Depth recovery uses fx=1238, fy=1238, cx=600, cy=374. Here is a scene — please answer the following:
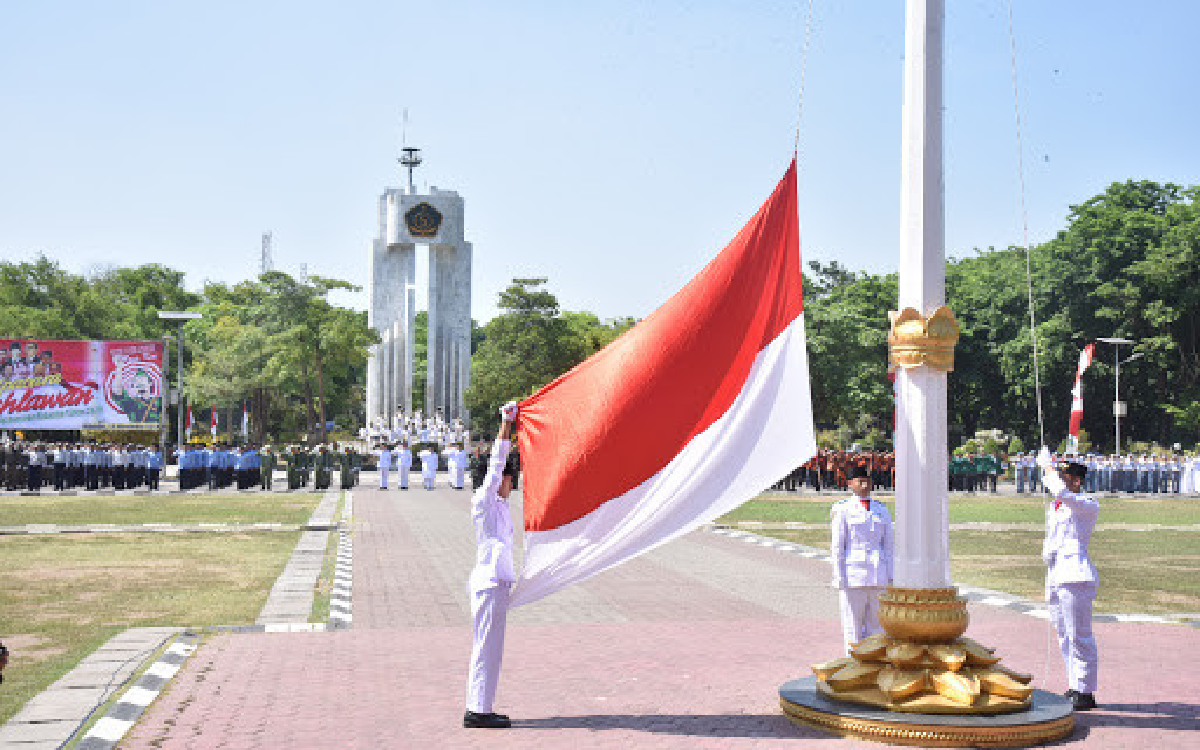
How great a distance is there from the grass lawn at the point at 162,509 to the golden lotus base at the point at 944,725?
815 inches

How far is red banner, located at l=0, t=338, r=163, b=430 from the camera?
156 ft

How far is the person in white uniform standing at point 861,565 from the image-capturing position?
977 cm

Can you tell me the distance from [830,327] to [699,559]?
52.4 m

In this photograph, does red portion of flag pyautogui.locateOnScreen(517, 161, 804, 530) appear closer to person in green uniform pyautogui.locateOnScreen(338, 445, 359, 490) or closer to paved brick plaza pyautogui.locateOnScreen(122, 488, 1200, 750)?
paved brick plaza pyautogui.locateOnScreen(122, 488, 1200, 750)

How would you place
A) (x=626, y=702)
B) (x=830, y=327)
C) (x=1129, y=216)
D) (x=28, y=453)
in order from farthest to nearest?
1. (x=830, y=327)
2. (x=1129, y=216)
3. (x=28, y=453)
4. (x=626, y=702)

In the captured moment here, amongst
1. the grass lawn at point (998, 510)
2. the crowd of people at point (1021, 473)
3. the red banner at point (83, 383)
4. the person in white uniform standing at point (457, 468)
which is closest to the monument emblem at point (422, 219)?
the red banner at point (83, 383)

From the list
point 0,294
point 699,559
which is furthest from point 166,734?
point 0,294

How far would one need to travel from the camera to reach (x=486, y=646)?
8578mm

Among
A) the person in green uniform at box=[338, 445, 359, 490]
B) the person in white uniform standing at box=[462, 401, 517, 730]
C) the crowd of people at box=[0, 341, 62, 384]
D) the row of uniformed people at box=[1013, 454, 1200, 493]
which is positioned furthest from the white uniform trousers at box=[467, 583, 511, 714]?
the crowd of people at box=[0, 341, 62, 384]

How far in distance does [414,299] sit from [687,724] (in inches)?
2948

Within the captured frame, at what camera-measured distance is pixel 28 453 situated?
42.0 meters

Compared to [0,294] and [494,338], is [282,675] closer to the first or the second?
[494,338]

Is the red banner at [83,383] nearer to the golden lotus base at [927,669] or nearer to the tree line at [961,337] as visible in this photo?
the tree line at [961,337]

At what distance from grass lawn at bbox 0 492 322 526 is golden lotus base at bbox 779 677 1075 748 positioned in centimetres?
2069
